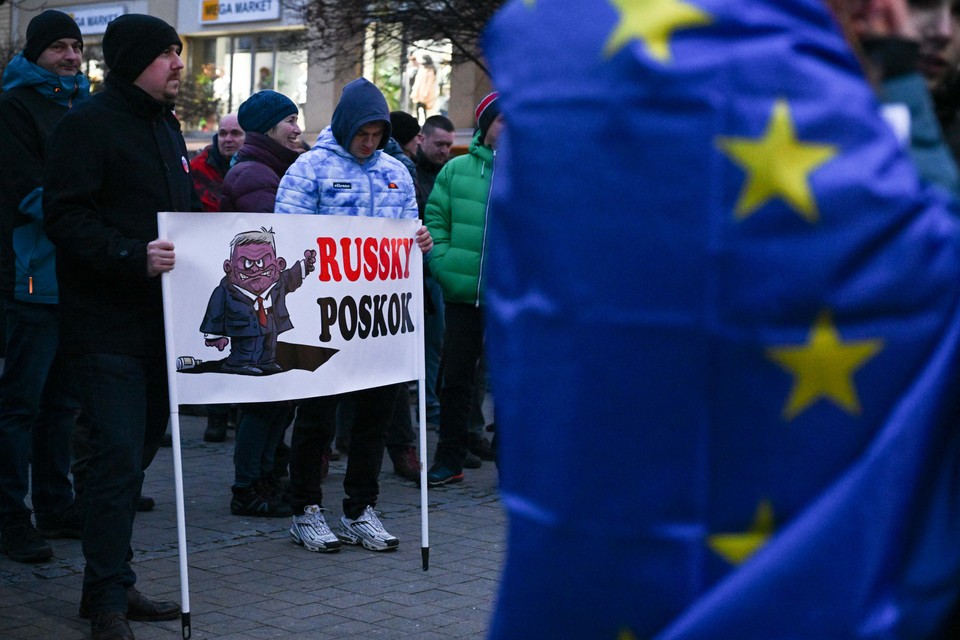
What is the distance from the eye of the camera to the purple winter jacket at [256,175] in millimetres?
7094

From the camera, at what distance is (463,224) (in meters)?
7.62

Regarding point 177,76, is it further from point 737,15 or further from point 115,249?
point 737,15

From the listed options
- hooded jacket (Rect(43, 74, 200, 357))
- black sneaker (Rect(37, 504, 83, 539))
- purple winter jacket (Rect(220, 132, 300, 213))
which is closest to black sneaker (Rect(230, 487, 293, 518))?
black sneaker (Rect(37, 504, 83, 539))

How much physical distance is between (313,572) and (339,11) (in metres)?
18.1

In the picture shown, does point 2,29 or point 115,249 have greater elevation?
point 2,29

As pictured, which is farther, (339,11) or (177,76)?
(339,11)

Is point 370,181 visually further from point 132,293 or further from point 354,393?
point 132,293

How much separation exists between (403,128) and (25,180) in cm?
481

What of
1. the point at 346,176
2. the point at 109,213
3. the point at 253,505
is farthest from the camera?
the point at 253,505

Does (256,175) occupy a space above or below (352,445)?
above

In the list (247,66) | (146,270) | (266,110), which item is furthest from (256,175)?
(247,66)

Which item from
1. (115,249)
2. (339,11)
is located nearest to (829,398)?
(115,249)

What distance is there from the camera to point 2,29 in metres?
35.6

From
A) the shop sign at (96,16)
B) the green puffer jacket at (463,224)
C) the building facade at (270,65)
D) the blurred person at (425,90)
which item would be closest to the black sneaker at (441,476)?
the green puffer jacket at (463,224)
